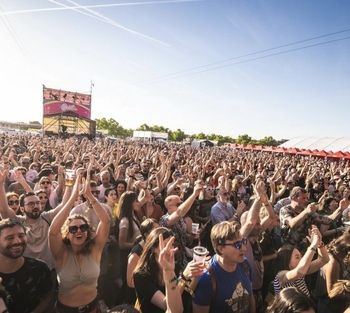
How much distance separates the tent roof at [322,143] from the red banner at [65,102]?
3068 cm

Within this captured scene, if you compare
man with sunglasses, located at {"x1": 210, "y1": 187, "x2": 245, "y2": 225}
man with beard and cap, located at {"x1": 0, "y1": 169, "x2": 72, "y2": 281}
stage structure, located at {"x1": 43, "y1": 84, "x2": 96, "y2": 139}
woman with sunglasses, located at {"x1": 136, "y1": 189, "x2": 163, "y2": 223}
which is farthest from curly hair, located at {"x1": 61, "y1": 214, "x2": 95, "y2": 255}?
stage structure, located at {"x1": 43, "y1": 84, "x2": 96, "y2": 139}

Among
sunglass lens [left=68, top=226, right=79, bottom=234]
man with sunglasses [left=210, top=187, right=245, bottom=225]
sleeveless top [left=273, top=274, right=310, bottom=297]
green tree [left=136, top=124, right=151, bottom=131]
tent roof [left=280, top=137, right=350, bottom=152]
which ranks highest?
green tree [left=136, top=124, right=151, bottom=131]

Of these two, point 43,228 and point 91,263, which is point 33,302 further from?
point 43,228

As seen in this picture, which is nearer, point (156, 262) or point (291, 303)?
point (291, 303)

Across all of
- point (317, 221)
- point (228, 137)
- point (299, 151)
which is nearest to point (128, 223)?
point (317, 221)

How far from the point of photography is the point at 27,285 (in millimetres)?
2365

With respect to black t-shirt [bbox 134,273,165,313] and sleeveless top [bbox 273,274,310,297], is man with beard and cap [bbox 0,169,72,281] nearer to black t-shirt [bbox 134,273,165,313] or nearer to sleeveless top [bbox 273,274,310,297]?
black t-shirt [bbox 134,273,165,313]

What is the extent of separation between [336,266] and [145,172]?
6.68 m

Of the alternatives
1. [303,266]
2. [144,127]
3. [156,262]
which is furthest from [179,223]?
[144,127]

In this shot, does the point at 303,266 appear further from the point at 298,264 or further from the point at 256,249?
the point at 256,249

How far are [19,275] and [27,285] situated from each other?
0.12 meters

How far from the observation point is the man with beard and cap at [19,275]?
2.30 m

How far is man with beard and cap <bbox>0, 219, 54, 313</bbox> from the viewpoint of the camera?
2.30m

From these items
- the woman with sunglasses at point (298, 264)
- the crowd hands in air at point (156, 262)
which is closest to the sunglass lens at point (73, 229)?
the crowd hands in air at point (156, 262)
